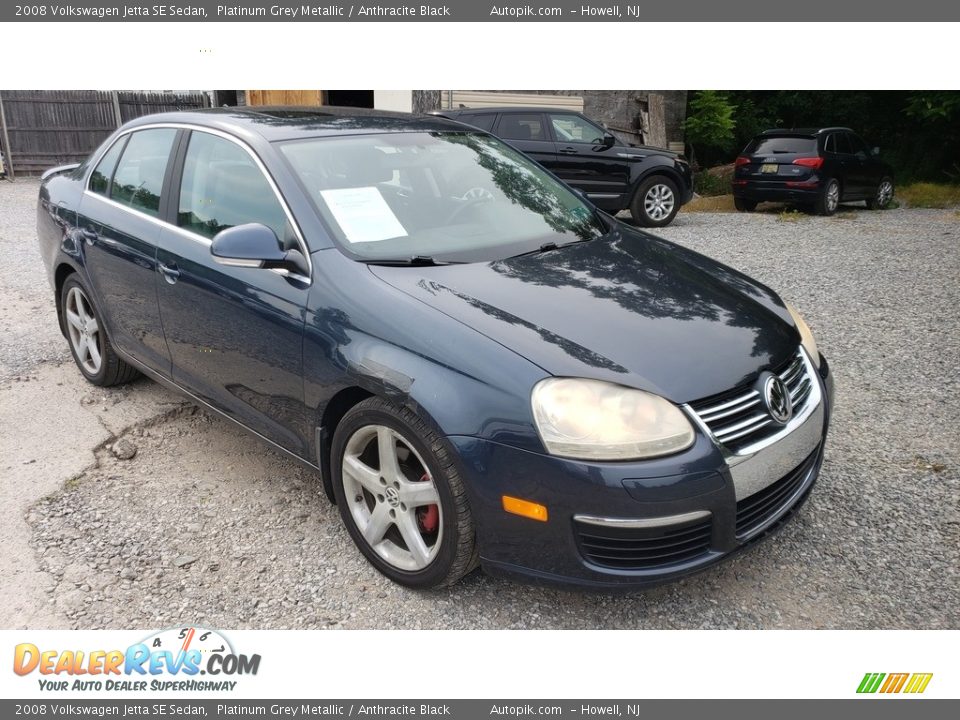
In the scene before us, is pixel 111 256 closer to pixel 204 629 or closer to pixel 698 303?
pixel 204 629

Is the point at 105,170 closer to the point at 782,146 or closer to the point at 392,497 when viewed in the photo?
the point at 392,497

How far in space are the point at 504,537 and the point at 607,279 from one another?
1145 millimetres

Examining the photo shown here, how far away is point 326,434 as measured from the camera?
2955mm

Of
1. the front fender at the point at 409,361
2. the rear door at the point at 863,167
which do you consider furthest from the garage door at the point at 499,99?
the front fender at the point at 409,361

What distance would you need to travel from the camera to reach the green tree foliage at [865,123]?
18.1m

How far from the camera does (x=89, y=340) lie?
458cm

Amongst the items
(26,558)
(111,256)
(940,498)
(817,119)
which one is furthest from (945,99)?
(26,558)

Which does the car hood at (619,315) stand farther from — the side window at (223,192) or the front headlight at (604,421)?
the side window at (223,192)

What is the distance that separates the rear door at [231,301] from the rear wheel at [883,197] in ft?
44.8

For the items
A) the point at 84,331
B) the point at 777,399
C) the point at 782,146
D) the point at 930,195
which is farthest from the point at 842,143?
the point at 84,331

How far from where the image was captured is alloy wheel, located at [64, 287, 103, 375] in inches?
177

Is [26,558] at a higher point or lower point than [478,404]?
lower

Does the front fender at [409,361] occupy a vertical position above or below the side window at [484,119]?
below

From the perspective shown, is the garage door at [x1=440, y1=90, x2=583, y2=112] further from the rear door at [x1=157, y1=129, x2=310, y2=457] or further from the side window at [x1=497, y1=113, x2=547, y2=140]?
the rear door at [x1=157, y1=129, x2=310, y2=457]
